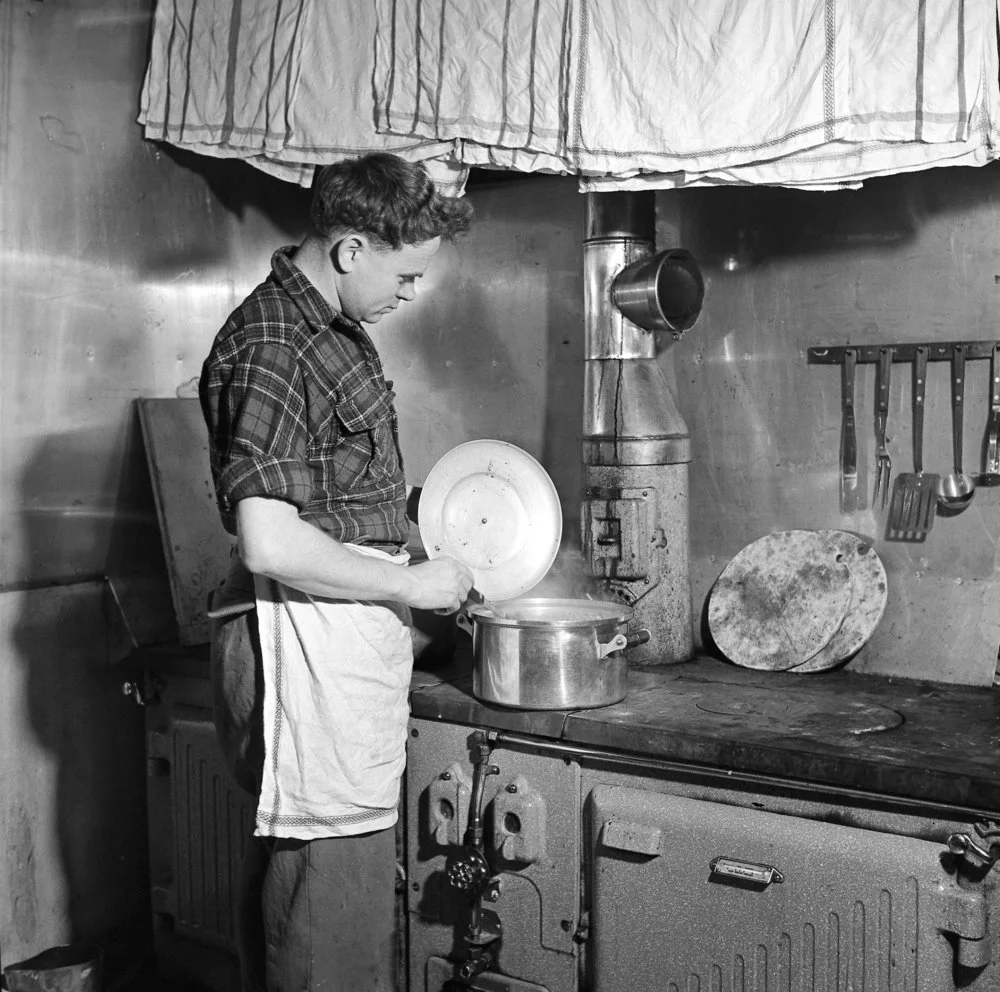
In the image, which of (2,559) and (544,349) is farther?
(544,349)

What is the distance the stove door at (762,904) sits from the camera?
171 centimetres

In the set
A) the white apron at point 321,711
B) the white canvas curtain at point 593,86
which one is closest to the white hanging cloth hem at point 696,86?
the white canvas curtain at point 593,86

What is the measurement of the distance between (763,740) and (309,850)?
0.75 meters

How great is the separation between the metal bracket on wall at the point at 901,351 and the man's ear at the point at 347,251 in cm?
119

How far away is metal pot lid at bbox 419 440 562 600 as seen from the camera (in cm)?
245

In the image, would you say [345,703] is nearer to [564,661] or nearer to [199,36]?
[564,661]

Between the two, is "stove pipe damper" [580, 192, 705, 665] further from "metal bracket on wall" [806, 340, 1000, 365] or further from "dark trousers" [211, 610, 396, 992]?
"dark trousers" [211, 610, 396, 992]

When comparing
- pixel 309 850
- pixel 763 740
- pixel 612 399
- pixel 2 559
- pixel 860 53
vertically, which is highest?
pixel 860 53

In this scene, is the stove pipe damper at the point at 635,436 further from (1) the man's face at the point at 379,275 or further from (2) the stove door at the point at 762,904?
(1) the man's face at the point at 379,275

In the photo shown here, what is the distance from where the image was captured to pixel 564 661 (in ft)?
6.89

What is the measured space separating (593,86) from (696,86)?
20cm

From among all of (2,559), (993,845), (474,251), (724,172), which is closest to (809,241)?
(724,172)

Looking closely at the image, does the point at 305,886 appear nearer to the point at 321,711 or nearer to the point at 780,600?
the point at 321,711

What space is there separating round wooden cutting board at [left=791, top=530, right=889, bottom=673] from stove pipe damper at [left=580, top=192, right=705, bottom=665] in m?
0.30
